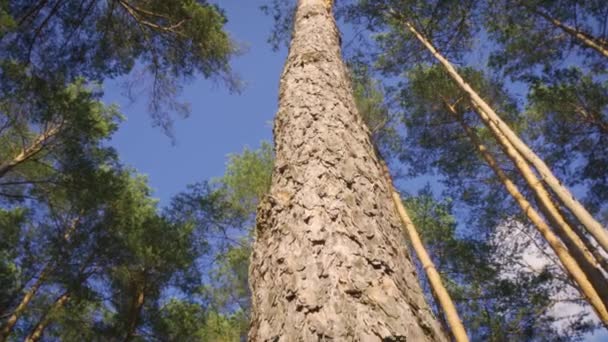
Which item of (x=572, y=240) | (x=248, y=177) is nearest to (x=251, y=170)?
(x=248, y=177)

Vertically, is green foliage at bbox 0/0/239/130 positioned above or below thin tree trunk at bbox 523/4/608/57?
below

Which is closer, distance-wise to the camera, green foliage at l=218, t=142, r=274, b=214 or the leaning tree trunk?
the leaning tree trunk

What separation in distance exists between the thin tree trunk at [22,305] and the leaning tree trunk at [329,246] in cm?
953

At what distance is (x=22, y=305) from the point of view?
947 centimetres

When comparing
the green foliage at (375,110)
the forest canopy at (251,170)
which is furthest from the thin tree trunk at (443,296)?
the green foliage at (375,110)

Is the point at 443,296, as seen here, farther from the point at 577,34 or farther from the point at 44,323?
the point at 44,323

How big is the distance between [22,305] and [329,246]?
35.1ft

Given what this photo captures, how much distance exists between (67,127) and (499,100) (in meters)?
11.6

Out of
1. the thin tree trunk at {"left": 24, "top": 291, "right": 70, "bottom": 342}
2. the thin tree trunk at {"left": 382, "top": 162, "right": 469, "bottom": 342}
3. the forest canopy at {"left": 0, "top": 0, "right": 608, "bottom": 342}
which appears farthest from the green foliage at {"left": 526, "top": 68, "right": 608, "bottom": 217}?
the thin tree trunk at {"left": 24, "top": 291, "right": 70, "bottom": 342}

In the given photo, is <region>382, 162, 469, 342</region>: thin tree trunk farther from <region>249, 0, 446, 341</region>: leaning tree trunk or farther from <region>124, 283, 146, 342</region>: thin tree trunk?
<region>124, 283, 146, 342</region>: thin tree trunk

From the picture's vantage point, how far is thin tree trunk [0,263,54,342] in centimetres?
888

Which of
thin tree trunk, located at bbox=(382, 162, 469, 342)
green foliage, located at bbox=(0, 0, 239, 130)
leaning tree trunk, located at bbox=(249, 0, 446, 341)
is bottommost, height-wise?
leaning tree trunk, located at bbox=(249, 0, 446, 341)

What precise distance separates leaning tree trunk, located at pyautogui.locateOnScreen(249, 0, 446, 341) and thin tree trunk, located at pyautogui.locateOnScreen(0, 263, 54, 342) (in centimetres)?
953

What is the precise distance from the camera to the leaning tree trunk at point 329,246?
122 centimetres
